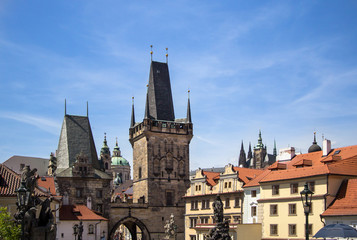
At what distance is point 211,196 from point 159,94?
23290mm

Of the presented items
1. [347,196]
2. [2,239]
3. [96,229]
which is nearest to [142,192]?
[96,229]

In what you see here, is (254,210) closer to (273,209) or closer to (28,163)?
(273,209)

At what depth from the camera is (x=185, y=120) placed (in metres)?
75.9

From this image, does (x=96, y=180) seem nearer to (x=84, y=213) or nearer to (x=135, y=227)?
(x=84, y=213)

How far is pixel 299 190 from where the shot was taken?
40.5 m

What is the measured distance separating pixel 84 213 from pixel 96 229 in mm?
2415

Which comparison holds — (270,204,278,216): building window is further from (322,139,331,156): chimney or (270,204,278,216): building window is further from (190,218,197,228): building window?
(190,218,197,228): building window

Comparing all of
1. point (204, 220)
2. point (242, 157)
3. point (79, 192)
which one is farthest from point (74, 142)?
point (242, 157)

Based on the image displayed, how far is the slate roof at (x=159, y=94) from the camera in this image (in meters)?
74.6

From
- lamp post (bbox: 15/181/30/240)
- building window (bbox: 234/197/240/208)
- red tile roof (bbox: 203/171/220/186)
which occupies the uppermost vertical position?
red tile roof (bbox: 203/171/220/186)

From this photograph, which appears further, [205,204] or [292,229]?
[205,204]

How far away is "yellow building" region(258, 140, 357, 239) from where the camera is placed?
38.4 meters

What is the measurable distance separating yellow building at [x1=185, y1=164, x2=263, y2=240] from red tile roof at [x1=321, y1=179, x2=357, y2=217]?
14324 mm

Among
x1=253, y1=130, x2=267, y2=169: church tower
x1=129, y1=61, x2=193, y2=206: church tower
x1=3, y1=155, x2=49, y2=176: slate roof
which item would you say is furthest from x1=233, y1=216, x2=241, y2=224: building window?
x1=253, y1=130, x2=267, y2=169: church tower
